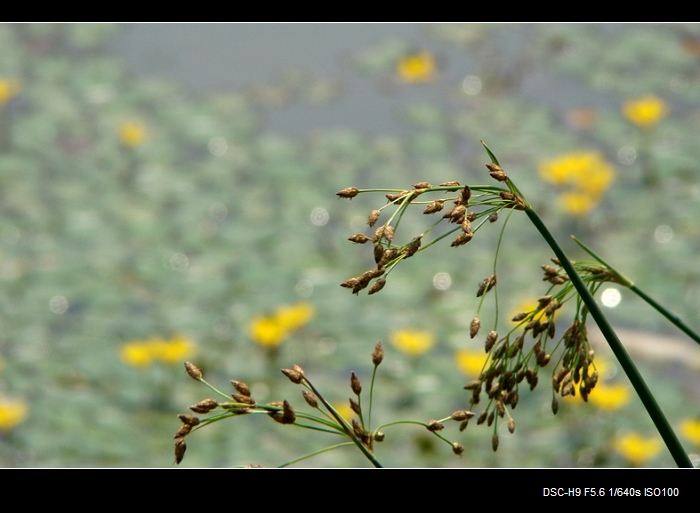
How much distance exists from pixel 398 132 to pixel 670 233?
123cm

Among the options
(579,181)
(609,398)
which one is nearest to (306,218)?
(579,181)

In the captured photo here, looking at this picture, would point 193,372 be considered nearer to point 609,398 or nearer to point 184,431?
point 184,431

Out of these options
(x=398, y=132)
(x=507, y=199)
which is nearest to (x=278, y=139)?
(x=398, y=132)

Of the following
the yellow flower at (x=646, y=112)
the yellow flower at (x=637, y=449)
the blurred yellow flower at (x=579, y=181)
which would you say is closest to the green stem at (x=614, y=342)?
the yellow flower at (x=637, y=449)

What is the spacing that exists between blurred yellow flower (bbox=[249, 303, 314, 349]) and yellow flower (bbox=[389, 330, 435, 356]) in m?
0.29

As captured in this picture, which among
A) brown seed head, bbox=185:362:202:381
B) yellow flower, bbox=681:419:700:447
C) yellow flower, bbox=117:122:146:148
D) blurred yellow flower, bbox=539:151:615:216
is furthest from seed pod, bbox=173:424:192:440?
yellow flower, bbox=117:122:146:148

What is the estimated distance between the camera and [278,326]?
249 cm

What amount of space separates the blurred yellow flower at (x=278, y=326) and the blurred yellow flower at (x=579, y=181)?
3.61ft

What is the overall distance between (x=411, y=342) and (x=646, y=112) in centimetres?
160

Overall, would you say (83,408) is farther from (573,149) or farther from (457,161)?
(573,149)

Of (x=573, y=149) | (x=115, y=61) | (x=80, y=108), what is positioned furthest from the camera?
(x=115, y=61)

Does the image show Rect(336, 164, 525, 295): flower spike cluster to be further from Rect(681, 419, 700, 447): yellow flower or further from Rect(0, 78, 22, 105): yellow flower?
Rect(0, 78, 22, 105): yellow flower

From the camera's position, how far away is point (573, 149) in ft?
11.0
